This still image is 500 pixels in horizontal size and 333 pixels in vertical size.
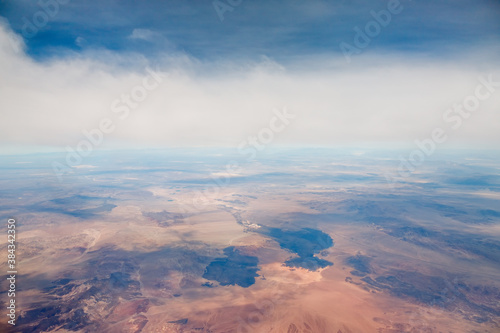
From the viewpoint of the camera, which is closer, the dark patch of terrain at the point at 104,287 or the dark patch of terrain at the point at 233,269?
the dark patch of terrain at the point at 104,287

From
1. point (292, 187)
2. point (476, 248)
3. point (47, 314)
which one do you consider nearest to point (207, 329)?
point (47, 314)

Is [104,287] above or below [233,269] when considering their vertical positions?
above

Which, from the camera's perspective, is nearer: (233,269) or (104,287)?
(104,287)

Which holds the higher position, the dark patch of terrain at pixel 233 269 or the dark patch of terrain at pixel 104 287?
the dark patch of terrain at pixel 104 287

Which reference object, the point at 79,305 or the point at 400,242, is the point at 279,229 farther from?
the point at 79,305

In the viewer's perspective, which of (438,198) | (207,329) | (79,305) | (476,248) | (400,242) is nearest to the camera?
(207,329)

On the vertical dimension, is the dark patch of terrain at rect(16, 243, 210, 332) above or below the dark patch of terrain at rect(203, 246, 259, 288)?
above

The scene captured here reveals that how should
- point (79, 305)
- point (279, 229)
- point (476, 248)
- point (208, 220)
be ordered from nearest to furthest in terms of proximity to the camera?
point (79, 305)
point (476, 248)
point (279, 229)
point (208, 220)

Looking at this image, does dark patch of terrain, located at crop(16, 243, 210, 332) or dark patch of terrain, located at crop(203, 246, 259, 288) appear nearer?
dark patch of terrain, located at crop(16, 243, 210, 332)
